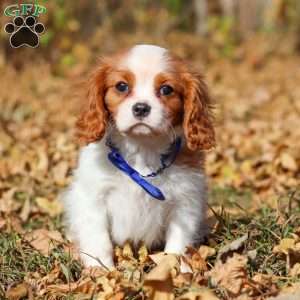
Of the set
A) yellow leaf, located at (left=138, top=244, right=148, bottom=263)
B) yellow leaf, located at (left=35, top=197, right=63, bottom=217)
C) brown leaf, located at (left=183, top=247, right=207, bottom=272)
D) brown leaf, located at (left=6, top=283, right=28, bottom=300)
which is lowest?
yellow leaf, located at (left=35, top=197, right=63, bottom=217)

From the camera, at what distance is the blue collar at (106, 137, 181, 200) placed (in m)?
3.74

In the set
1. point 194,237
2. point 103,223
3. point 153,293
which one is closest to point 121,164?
point 103,223

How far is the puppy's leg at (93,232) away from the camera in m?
3.76

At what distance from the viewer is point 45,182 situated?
5641 mm

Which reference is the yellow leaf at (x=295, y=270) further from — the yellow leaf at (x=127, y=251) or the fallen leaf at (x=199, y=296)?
the yellow leaf at (x=127, y=251)

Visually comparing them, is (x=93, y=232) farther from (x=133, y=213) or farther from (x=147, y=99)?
(x=147, y=99)

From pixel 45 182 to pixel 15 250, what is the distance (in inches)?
69.5

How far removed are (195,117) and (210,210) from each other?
81 cm

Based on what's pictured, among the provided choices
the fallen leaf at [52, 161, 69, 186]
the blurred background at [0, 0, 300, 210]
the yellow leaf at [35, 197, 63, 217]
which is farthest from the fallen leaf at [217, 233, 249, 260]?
the fallen leaf at [52, 161, 69, 186]

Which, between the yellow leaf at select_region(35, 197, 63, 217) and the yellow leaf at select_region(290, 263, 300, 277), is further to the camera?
the yellow leaf at select_region(35, 197, 63, 217)

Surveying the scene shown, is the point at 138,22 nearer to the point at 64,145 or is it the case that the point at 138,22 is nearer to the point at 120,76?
the point at 64,145

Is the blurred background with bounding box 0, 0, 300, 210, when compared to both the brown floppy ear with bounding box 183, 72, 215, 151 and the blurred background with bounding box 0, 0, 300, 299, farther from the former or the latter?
the brown floppy ear with bounding box 183, 72, 215, 151

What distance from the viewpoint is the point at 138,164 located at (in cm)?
382

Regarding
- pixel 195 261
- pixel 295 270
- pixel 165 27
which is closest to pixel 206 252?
pixel 195 261
